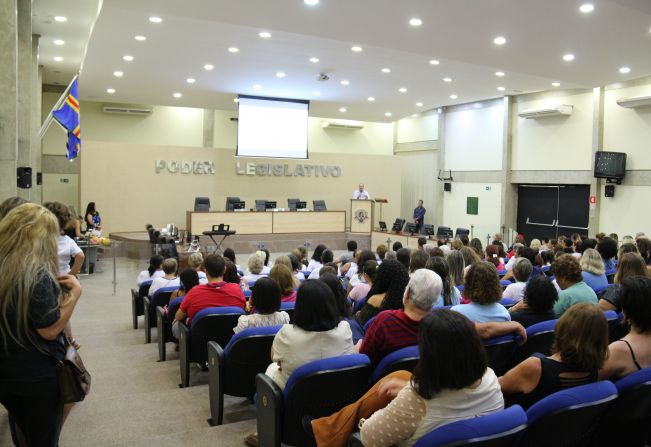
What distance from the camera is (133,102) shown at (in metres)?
16.3

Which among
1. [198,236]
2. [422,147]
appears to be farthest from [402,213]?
[198,236]

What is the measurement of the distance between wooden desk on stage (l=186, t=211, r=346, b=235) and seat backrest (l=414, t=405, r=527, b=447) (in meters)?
13.1

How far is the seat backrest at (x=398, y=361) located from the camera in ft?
8.36

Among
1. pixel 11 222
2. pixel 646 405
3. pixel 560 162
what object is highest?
pixel 560 162

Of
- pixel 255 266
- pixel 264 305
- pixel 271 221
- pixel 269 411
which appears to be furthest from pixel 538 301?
pixel 271 221

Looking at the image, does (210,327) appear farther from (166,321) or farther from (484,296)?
(484,296)

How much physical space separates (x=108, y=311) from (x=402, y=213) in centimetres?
1493

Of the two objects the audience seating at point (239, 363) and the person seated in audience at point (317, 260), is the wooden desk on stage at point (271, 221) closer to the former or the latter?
the person seated in audience at point (317, 260)

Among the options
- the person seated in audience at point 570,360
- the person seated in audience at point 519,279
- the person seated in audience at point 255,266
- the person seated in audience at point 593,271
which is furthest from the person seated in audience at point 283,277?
the person seated in audience at point 593,271

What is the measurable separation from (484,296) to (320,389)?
48.4 inches

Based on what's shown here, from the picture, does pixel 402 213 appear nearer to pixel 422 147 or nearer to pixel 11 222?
pixel 422 147

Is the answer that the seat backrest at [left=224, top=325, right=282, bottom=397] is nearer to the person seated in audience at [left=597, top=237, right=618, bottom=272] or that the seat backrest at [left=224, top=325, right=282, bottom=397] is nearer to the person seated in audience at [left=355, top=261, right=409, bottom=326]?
the person seated in audience at [left=355, top=261, right=409, bottom=326]

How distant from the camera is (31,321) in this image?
84.5 inches

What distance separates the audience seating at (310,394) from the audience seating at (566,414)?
83 centimetres
